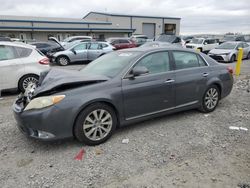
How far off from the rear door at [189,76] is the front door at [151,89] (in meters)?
0.18

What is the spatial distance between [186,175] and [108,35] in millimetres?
39145

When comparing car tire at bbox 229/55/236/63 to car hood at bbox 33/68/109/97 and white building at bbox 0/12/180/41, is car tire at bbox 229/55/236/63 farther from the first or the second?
white building at bbox 0/12/180/41

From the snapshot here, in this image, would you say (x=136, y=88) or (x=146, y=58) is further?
(x=146, y=58)

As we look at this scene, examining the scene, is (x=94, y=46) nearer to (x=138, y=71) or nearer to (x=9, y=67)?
(x=9, y=67)

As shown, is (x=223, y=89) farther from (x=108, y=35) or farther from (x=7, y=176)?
(x=108, y=35)

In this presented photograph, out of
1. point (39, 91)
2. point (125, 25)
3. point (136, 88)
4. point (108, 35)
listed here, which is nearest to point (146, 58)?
point (136, 88)

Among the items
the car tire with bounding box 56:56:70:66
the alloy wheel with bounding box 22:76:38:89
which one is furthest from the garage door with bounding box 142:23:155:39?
the alloy wheel with bounding box 22:76:38:89

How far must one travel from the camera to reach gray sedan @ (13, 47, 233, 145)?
3326mm

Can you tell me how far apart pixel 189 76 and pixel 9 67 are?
4.77 metres

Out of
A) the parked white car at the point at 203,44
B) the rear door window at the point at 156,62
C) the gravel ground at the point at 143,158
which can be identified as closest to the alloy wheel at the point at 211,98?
the gravel ground at the point at 143,158

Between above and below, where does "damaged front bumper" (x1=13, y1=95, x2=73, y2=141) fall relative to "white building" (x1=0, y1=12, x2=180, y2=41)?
below

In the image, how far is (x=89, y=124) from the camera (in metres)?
3.54

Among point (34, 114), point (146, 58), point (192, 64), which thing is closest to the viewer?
point (34, 114)

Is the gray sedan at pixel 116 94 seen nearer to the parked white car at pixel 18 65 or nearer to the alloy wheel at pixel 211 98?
the alloy wheel at pixel 211 98
